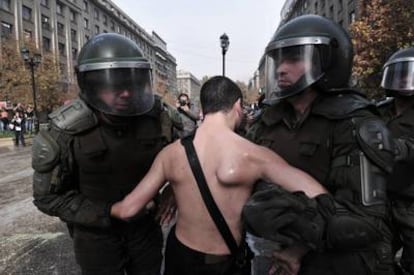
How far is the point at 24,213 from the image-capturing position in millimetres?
6090

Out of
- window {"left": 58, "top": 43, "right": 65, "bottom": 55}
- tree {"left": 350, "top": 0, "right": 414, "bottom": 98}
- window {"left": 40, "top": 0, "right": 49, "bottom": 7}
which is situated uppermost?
window {"left": 40, "top": 0, "right": 49, "bottom": 7}

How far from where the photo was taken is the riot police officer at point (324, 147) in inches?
61.1

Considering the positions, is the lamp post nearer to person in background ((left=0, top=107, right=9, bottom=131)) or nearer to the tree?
person in background ((left=0, top=107, right=9, bottom=131))

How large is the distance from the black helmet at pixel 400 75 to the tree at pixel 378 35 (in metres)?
10.9

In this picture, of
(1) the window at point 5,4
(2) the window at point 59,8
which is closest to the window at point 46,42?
(2) the window at point 59,8

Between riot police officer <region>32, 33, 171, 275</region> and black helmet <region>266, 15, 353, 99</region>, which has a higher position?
black helmet <region>266, 15, 353, 99</region>

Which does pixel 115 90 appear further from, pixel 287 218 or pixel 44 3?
pixel 44 3

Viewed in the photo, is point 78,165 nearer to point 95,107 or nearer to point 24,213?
point 95,107

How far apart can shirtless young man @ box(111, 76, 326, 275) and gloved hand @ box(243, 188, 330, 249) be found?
18 centimetres

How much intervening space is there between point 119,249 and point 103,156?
552 mm

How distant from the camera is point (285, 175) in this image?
1763 mm

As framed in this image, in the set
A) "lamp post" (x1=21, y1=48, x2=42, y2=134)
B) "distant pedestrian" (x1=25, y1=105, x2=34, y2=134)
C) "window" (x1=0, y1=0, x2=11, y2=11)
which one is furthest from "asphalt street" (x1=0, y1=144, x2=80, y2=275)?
"window" (x1=0, y1=0, x2=11, y2=11)

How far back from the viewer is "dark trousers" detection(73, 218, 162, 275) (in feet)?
7.79

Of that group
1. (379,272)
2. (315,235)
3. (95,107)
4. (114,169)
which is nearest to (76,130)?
(95,107)
